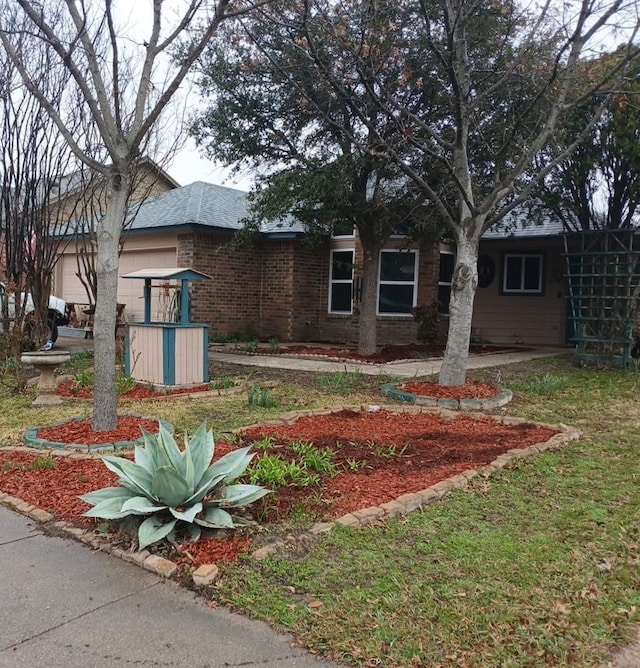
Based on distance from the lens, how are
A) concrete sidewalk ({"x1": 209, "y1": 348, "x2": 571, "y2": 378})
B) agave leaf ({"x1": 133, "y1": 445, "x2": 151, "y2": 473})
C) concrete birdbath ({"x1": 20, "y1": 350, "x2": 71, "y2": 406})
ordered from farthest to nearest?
concrete sidewalk ({"x1": 209, "y1": 348, "x2": 571, "y2": 378}), concrete birdbath ({"x1": 20, "y1": 350, "x2": 71, "y2": 406}), agave leaf ({"x1": 133, "y1": 445, "x2": 151, "y2": 473})

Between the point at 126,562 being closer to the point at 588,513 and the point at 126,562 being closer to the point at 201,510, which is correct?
the point at 201,510

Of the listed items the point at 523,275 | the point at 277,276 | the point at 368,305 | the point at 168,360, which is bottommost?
the point at 168,360

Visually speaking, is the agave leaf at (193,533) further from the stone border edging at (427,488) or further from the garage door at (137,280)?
the garage door at (137,280)

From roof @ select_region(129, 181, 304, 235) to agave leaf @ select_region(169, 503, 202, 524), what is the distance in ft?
34.9

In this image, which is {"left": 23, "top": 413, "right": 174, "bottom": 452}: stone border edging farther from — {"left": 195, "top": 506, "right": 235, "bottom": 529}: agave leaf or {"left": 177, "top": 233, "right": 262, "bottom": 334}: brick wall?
{"left": 177, "top": 233, "right": 262, "bottom": 334}: brick wall

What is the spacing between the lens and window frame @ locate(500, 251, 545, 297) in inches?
651

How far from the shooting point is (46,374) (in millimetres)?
7539

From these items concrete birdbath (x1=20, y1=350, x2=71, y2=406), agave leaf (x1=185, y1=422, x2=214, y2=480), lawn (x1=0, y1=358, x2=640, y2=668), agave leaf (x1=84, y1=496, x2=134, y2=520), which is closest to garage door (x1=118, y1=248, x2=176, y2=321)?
concrete birdbath (x1=20, y1=350, x2=71, y2=406)

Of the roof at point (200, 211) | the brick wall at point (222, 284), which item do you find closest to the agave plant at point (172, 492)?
the roof at point (200, 211)

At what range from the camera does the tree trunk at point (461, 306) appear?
314 inches

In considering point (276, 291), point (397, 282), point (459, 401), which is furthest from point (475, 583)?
point (276, 291)

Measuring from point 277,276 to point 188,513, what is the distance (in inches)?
496

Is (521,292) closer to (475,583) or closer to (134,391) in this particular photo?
(134,391)

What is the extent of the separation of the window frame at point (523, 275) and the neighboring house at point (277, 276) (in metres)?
2.70
